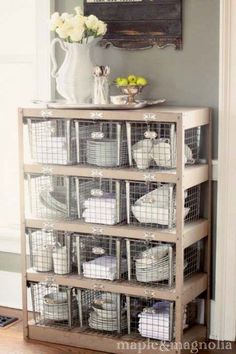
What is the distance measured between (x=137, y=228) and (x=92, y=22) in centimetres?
106

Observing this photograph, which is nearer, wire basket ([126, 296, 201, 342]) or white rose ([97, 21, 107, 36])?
wire basket ([126, 296, 201, 342])

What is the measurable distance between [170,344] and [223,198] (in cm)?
79

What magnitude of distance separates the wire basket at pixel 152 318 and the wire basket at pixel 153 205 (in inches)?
14.9

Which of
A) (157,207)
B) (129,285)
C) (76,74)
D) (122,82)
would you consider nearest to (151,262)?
(129,285)

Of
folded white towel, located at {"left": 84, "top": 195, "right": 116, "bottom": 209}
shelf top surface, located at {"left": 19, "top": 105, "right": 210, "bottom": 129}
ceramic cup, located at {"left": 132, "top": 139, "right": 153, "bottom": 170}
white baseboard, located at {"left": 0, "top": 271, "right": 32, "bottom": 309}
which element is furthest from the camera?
white baseboard, located at {"left": 0, "top": 271, "right": 32, "bottom": 309}

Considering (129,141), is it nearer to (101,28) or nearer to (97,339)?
(101,28)

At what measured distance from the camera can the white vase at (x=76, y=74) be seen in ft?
12.6

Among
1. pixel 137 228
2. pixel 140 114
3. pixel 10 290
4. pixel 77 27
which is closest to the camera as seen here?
pixel 140 114

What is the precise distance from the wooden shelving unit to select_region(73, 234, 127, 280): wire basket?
4 centimetres

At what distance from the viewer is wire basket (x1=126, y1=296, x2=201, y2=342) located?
143 inches

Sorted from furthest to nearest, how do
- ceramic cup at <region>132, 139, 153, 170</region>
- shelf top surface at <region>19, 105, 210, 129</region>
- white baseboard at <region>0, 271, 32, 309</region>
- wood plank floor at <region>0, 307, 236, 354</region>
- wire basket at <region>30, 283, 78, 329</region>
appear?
white baseboard at <region>0, 271, 32, 309</region>
wire basket at <region>30, 283, 78, 329</region>
wood plank floor at <region>0, 307, 236, 354</region>
ceramic cup at <region>132, 139, 153, 170</region>
shelf top surface at <region>19, 105, 210, 129</region>

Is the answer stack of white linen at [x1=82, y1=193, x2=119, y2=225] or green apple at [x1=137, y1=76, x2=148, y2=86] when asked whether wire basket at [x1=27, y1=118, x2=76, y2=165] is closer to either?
stack of white linen at [x1=82, y1=193, x2=119, y2=225]

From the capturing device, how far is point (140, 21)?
3920 mm

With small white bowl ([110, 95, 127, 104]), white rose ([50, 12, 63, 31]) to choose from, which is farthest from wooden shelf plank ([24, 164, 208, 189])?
white rose ([50, 12, 63, 31])
